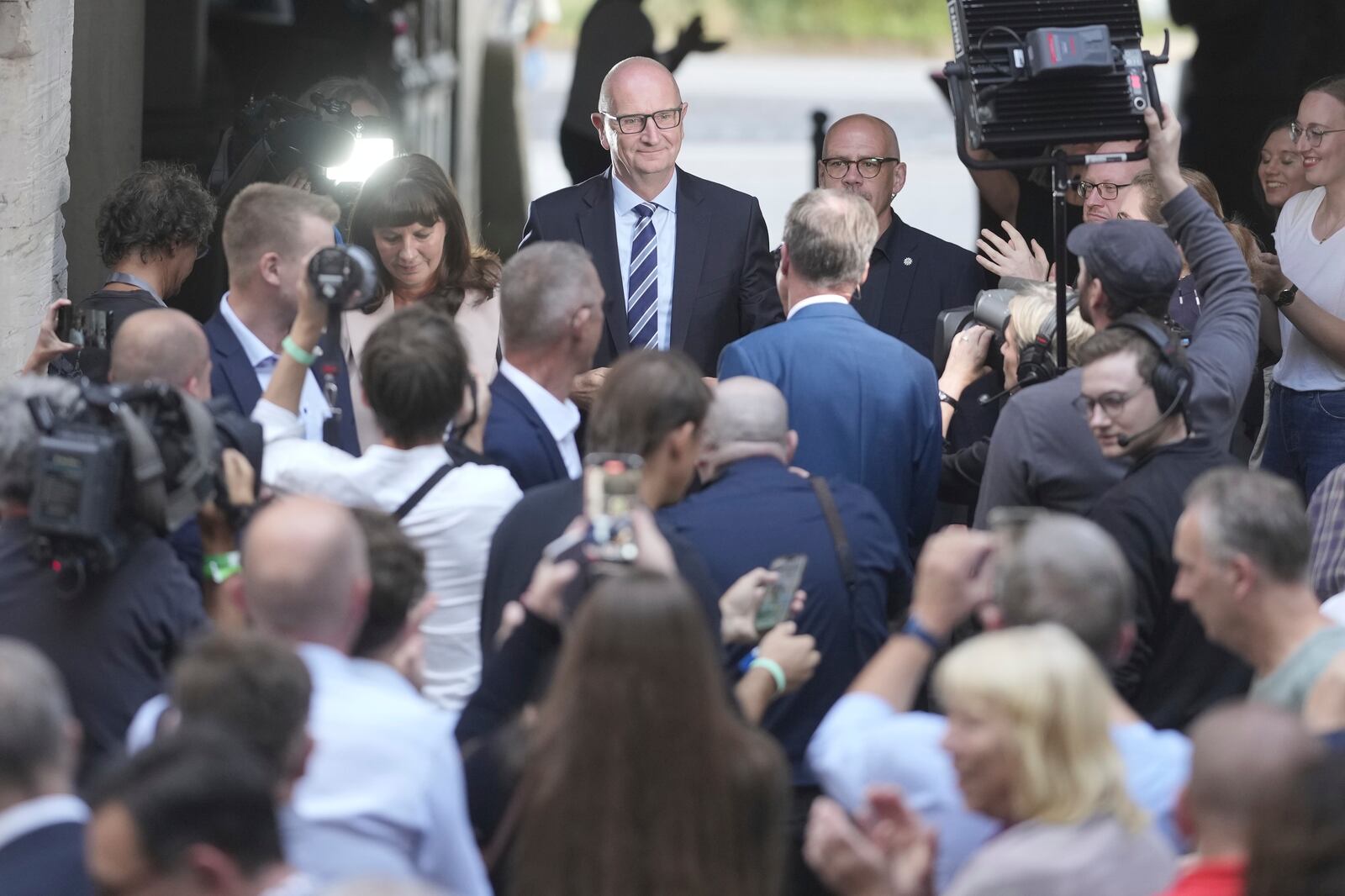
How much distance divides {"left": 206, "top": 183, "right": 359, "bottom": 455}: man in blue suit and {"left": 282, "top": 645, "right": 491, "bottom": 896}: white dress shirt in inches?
63.7

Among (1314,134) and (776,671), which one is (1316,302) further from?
(776,671)

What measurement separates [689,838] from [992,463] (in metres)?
1.76

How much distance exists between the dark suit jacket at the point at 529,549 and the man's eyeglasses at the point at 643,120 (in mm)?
2111

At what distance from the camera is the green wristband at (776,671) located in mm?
3039

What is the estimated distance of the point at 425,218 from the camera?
447 cm

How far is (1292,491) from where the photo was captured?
279 cm

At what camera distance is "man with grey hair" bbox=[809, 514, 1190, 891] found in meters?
2.40

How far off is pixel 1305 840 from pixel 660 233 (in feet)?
10.4

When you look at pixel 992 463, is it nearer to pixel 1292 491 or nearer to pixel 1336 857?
pixel 1292 491

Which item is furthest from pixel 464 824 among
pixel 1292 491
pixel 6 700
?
pixel 1292 491

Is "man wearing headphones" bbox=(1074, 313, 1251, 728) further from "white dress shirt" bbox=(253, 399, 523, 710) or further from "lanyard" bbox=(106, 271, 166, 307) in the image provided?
"lanyard" bbox=(106, 271, 166, 307)

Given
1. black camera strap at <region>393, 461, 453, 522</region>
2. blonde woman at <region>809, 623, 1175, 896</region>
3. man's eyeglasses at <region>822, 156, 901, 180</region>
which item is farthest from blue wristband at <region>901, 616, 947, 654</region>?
man's eyeglasses at <region>822, 156, 901, 180</region>

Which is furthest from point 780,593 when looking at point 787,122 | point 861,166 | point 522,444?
point 787,122

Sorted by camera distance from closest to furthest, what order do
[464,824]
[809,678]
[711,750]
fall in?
[711,750]
[464,824]
[809,678]
